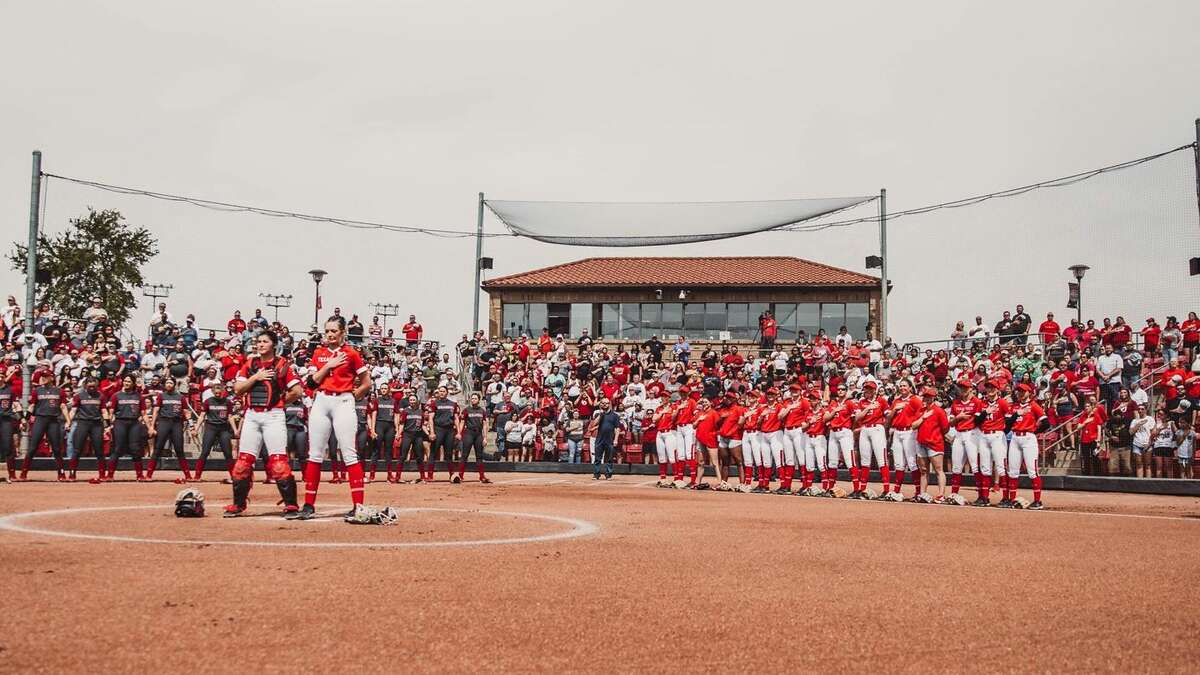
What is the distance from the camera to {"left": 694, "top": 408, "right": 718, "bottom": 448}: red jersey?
74.1 feet

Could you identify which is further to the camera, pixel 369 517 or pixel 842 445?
pixel 842 445

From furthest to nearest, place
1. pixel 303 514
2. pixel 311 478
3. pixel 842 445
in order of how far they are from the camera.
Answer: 1. pixel 842 445
2. pixel 311 478
3. pixel 303 514

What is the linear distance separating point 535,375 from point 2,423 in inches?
700

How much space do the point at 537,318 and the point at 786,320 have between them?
12.0 metres

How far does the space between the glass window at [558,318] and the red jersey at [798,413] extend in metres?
27.9

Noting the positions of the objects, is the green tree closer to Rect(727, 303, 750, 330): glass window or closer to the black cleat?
Rect(727, 303, 750, 330): glass window

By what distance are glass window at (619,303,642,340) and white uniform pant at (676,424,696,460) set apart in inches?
960

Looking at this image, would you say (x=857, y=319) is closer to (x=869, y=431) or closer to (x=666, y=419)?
(x=666, y=419)

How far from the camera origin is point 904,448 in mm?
19625

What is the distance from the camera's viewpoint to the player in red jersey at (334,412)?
10.4 m

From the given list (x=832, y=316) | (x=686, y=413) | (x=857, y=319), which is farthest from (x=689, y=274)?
(x=686, y=413)

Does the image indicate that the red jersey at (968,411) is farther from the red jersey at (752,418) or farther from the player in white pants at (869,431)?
the red jersey at (752,418)

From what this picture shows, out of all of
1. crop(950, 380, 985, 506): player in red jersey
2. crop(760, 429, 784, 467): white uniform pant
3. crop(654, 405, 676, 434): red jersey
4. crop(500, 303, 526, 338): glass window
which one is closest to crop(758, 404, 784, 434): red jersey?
crop(760, 429, 784, 467): white uniform pant

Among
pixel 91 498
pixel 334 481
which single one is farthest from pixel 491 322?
pixel 91 498
